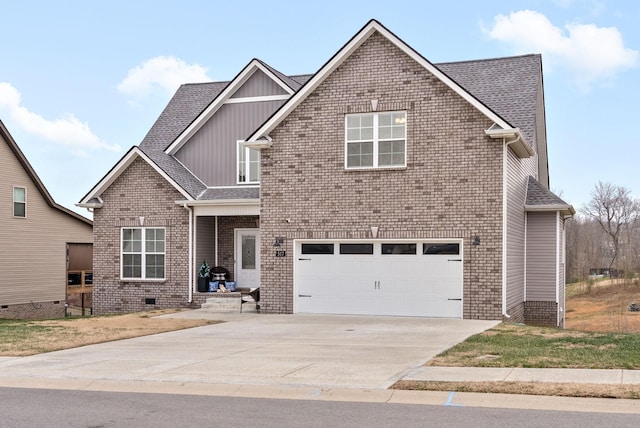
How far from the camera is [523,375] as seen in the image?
1046cm

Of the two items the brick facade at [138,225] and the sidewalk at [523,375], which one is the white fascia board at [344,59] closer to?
the brick facade at [138,225]

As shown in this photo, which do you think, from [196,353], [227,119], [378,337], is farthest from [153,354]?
[227,119]

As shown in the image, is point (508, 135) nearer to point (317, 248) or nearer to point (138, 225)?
point (317, 248)

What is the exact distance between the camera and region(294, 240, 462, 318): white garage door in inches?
790

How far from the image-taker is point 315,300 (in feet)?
70.4

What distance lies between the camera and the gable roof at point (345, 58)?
63.8 feet

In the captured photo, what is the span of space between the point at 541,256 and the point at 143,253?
42.4 ft

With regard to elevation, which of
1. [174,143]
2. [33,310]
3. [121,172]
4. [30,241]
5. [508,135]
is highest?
[174,143]

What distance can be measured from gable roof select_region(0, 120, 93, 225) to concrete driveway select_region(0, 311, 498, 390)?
16.4 meters

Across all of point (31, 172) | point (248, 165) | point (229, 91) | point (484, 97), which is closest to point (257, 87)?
point (229, 91)

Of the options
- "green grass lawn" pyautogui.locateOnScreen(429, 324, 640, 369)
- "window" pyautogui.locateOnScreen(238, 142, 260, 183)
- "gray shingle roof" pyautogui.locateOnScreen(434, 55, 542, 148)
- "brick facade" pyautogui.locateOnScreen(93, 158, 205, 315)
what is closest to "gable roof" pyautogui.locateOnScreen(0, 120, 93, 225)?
"brick facade" pyautogui.locateOnScreen(93, 158, 205, 315)

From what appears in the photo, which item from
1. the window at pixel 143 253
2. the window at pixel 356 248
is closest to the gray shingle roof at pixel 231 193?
the window at pixel 143 253

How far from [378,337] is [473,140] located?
262 inches

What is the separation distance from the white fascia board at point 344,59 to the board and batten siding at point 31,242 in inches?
560
